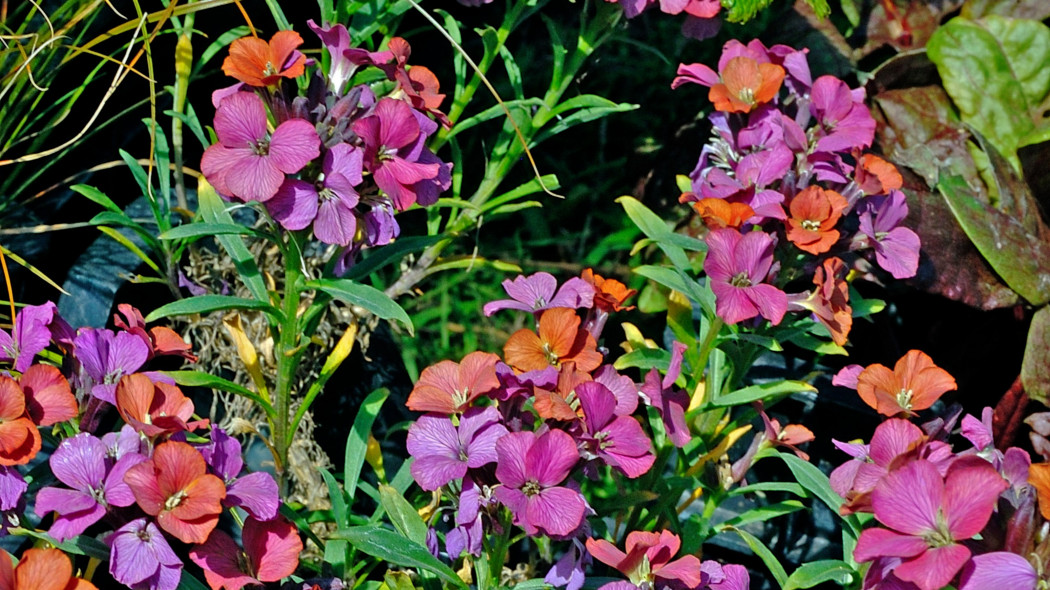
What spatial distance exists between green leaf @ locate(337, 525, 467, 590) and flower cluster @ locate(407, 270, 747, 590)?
0.03 meters

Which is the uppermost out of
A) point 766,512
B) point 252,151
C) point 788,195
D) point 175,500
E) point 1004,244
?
point 252,151

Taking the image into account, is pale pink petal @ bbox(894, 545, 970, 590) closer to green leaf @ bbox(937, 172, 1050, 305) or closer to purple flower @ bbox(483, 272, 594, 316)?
purple flower @ bbox(483, 272, 594, 316)

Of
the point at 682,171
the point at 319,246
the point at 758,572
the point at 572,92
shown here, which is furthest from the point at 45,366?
the point at 572,92

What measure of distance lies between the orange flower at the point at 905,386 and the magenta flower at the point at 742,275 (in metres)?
0.13

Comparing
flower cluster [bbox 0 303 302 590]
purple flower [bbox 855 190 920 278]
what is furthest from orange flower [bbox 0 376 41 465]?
purple flower [bbox 855 190 920 278]

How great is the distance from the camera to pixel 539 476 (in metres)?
1.04

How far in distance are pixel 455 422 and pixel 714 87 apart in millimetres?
673

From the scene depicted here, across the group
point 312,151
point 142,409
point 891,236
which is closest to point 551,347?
→ point 312,151

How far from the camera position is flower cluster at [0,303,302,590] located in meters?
0.97

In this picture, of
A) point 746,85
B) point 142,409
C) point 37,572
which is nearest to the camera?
point 37,572

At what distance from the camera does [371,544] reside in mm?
1141

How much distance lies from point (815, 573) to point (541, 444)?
1.45ft

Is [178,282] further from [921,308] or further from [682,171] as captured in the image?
[921,308]

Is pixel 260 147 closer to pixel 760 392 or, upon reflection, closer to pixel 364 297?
pixel 364 297
